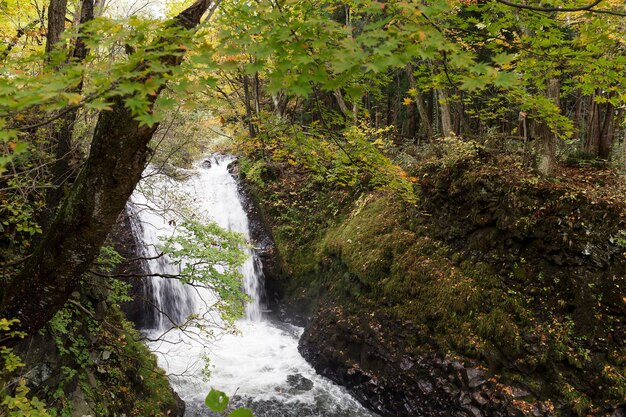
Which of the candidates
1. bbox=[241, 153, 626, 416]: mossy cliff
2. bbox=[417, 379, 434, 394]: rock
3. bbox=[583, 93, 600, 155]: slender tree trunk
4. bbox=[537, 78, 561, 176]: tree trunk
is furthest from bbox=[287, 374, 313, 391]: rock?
bbox=[583, 93, 600, 155]: slender tree trunk

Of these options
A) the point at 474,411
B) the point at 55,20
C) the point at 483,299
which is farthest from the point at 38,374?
the point at 483,299

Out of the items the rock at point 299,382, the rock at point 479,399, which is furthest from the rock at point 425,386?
the rock at point 299,382

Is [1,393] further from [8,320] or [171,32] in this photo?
[171,32]

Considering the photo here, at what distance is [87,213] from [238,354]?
282 inches

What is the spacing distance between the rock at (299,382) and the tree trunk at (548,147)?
20.4 feet

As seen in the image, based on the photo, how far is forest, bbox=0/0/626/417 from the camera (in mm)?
2334

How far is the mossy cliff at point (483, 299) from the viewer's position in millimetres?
5801

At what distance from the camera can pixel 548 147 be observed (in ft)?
24.2

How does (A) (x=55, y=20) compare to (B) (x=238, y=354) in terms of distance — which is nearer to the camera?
(A) (x=55, y=20)

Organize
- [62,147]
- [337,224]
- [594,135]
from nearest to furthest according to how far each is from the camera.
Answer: [62,147], [594,135], [337,224]

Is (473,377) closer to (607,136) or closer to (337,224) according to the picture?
(337,224)

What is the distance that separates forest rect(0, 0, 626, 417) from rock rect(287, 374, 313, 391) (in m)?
0.05

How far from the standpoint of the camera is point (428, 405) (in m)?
6.45

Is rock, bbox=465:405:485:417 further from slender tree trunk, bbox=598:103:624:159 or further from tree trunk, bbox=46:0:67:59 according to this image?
tree trunk, bbox=46:0:67:59
